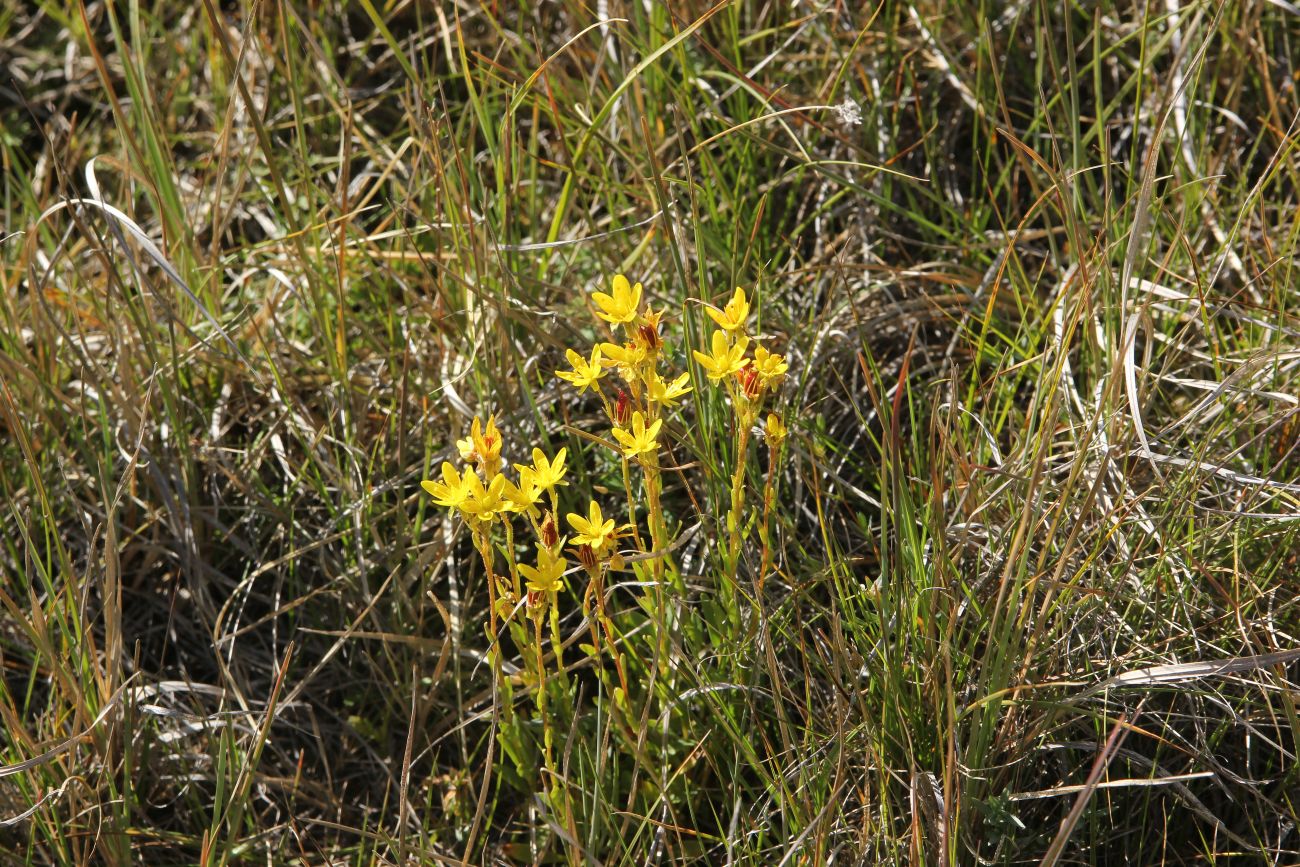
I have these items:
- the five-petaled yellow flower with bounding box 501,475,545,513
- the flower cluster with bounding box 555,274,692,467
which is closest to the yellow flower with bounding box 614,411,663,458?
the flower cluster with bounding box 555,274,692,467

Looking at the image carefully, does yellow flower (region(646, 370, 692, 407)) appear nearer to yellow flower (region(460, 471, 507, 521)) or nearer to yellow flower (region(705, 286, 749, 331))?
yellow flower (region(705, 286, 749, 331))

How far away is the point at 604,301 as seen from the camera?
1271mm

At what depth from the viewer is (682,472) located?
1.74 meters

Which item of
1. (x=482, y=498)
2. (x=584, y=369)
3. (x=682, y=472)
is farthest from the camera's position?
(x=682, y=472)

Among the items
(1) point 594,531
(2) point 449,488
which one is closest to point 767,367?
(1) point 594,531

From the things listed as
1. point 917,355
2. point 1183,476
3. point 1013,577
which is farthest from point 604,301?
point 917,355

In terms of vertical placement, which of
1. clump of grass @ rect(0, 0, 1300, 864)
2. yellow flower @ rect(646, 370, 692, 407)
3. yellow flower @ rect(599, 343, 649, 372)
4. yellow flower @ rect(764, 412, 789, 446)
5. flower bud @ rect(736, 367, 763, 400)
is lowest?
clump of grass @ rect(0, 0, 1300, 864)

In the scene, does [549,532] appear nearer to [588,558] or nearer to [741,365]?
[588,558]

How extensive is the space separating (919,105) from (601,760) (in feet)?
4.53

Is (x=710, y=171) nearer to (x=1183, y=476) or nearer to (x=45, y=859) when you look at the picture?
(x=1183, y=476)

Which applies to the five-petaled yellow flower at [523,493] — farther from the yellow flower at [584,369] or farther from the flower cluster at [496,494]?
the yellow flower at [584,369]

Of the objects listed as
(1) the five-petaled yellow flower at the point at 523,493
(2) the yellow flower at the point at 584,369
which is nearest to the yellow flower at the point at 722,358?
(2) the yellow flower at the point at 584,369

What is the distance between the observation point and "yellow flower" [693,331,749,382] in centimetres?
127

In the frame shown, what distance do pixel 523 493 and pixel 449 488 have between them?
0.08m
